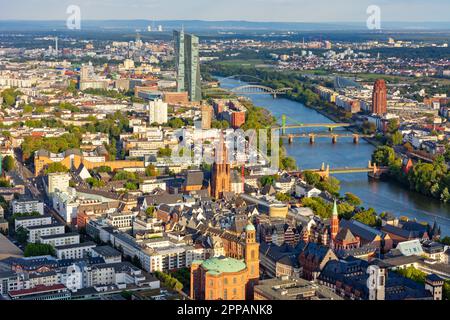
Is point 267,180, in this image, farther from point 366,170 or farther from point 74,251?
point 74,251

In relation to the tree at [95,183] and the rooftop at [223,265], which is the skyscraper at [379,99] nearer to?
the tree at [95,183]

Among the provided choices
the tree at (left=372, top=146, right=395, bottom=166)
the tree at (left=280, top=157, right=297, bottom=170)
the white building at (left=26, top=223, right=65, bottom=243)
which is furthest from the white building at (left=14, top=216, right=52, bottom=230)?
the tree at (left=372, top=146, right=395, bottom=166)

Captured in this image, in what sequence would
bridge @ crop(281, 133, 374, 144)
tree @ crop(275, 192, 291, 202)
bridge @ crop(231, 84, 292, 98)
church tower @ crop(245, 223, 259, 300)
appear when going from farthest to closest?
1. bridge @ crop(231, 84, 292, 98)
2. bridge @ crop(281, 133, 374, 144)
3. tree @ crop(275, 192, 291, 202)
4. church tower @ crop(245, 223, 259, 300)

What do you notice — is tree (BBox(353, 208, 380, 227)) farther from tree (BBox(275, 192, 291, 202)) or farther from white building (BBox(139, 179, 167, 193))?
white building (BBox(139, 179, 167, 193))

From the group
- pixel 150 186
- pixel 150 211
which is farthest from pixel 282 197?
pixel 150 186
